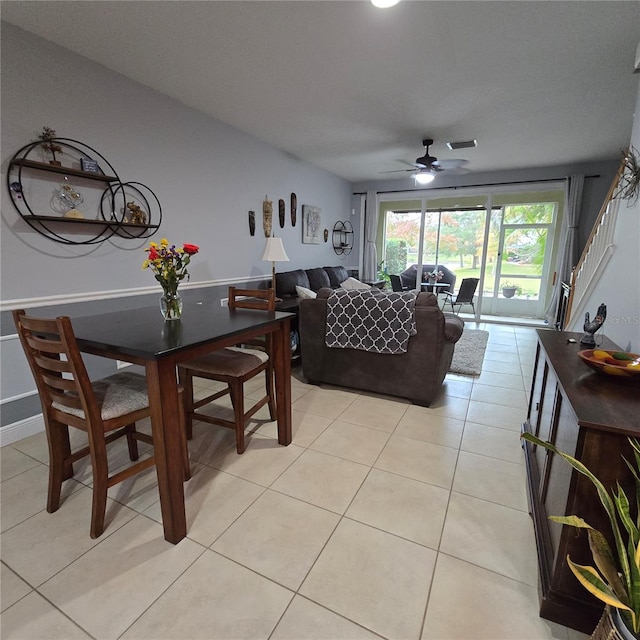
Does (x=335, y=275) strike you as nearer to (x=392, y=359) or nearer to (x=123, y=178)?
(x=392, y=359)

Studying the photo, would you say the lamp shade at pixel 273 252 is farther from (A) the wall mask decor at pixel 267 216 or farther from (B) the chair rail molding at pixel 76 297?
(B) the chair rail molding at pixel 76 297

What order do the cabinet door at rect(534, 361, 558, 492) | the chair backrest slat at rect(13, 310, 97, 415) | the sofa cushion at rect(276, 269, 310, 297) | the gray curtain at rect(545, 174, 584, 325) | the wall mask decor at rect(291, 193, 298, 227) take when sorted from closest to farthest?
the chair backrest slat at rect(13, 310, 97, 415) < the cabinet door at rect(534, 361, 558, 492) < the sofa cushion at rect(276, 269, 310, 297) < the wall mask decor at rect(291, 193, 298, 227) < the gray curtain at rect(545, 174, 584, 325)

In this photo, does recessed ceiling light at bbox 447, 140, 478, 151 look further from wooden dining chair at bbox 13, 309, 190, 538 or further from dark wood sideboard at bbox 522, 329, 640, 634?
wooden dining chair at bbox 13, 309, 190, 538

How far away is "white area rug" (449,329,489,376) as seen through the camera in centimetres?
362

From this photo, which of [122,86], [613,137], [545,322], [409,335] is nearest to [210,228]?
[122,86]

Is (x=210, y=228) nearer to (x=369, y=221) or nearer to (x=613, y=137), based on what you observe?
(x=369, y=221)

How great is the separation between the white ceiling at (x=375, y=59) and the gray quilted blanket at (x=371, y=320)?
171 cm

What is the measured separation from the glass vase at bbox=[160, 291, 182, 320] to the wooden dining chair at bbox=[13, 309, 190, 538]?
0.40m

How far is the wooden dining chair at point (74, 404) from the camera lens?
132 cm

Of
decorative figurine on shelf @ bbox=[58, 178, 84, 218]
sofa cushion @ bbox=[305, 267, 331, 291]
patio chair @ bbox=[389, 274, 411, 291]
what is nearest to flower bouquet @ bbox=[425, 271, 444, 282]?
patio chair @ bbox=[389, 274, 411, 291]

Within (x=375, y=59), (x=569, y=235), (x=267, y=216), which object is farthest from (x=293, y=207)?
(x=569, y=235)

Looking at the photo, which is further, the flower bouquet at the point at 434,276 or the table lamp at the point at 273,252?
the flower bouquet at the point at 434,276

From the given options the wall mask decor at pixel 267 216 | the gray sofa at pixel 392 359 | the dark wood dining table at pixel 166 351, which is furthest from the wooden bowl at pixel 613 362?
the wall mask decor at pixel 267 216

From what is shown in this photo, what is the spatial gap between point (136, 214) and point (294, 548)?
2725mm
